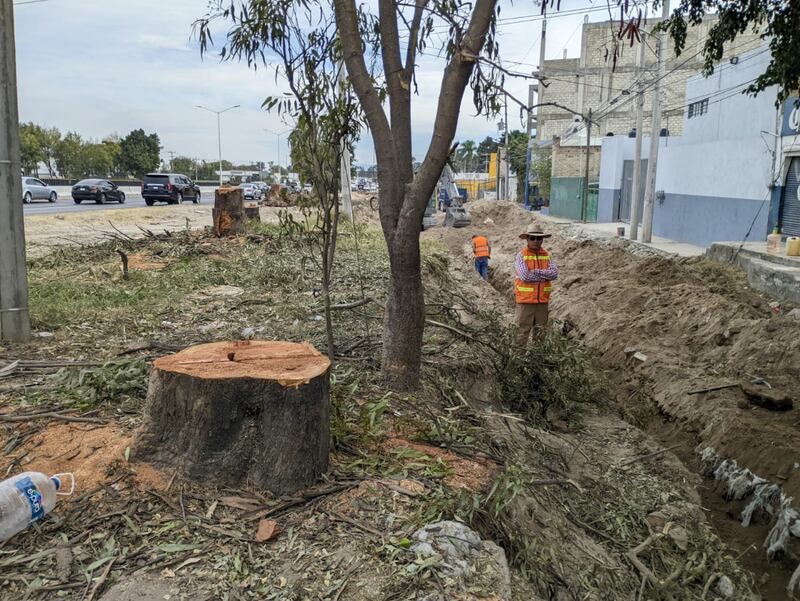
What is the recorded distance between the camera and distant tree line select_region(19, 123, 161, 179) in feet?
188

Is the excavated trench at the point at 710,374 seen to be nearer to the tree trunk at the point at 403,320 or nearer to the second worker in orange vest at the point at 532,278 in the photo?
the second worker in orange vest at the point at 532,278

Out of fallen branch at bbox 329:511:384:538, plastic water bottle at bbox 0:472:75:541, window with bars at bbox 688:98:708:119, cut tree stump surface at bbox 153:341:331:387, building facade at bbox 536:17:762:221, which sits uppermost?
building facade at bbox 536:17:762:221

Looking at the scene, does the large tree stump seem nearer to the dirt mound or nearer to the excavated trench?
the dirt mound

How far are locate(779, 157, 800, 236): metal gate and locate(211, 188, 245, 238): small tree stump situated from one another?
12.9 m

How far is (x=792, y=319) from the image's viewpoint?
9672 millimetres

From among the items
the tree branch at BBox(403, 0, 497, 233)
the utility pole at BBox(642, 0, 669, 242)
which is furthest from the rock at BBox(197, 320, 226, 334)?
the utility pole at BBox(642, 0, 669, 242)

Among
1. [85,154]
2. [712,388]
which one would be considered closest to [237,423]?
[712,388]

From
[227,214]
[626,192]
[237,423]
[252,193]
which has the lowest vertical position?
[237,423]

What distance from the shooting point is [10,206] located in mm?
6016

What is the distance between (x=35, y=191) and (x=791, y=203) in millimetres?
34971

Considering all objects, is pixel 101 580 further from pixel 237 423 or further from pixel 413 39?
pixel 413 39

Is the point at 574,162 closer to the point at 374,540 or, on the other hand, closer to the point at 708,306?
the point at 708,306

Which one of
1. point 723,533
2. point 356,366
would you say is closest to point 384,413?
point 356,366

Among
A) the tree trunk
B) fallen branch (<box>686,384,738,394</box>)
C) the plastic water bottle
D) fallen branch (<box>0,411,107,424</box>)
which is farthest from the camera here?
fallen branch (<box>686,384,738,394</box>)
